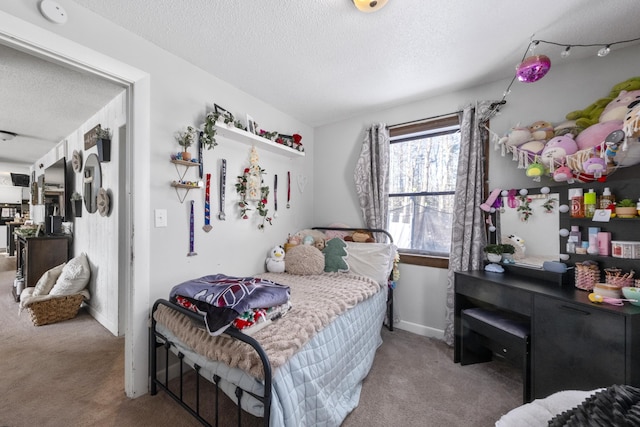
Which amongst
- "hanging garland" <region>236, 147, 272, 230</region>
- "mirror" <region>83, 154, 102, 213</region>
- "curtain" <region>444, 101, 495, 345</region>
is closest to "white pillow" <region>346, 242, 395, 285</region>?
"curtain" <region>444, 101, 495, 345</region>

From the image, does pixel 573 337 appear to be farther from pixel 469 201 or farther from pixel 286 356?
pixel 286 356

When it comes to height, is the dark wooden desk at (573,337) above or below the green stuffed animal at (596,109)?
below

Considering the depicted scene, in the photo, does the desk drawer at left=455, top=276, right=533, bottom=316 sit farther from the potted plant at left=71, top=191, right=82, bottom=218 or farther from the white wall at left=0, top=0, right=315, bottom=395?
the potted plant at left=71, top=191, right=82, bottom=218

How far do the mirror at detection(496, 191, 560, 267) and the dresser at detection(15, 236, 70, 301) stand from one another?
17.7 feet

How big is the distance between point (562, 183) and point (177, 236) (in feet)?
9.81

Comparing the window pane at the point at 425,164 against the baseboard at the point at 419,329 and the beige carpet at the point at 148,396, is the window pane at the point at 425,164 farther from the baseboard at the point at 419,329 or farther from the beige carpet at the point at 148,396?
the beige carpet at the point at 148,396

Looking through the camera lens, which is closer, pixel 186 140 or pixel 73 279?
pixel 186 140

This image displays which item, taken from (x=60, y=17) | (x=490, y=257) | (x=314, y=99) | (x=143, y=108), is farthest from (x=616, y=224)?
(x=60, y=17)

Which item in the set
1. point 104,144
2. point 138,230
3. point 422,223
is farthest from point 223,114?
point 422,223

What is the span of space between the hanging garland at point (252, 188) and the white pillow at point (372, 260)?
1032 millimetres

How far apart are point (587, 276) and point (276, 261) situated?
2460 mm

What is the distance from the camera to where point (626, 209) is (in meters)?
1.61

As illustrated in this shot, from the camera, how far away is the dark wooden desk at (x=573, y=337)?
1.33 meters

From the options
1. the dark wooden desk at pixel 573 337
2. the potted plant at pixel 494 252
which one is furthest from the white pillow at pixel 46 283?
the potted plant at pixel 494 252
